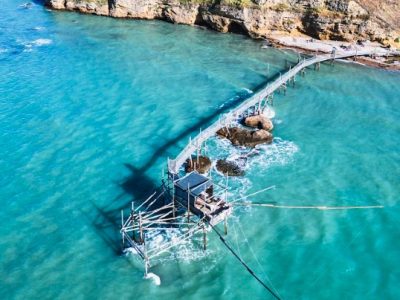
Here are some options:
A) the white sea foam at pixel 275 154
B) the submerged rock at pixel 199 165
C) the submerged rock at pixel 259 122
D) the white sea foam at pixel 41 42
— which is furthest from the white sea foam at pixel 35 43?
the white sea foam at pixel 275 154

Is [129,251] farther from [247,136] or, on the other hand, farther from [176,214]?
[247,136]

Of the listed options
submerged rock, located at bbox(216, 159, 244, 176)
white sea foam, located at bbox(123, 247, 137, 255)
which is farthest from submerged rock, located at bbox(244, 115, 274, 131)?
white sea foam, located at bbox(123, 247, 137, 255)

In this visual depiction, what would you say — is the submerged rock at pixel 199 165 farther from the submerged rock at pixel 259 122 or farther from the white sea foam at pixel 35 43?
the white sea foam at pixel 35 43

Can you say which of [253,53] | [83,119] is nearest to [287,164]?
[83,119]

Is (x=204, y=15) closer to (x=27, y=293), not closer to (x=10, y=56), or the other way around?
(x=10, y=56)

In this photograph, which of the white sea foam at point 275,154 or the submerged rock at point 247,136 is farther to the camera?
the submerged rock at point 247,136

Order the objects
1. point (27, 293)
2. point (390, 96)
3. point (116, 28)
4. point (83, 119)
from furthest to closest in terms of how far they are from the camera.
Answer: point (116, 28) < point (390, 96) < point (83, 119) < point (27, 293)
